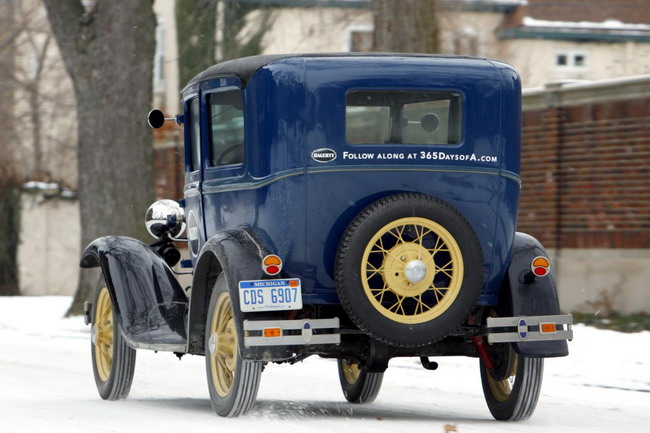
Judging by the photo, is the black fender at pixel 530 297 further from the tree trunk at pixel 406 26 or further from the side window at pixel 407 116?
the tree trunk at pixel 406 26

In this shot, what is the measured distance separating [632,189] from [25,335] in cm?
677

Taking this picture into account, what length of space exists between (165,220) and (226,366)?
87.1 inches

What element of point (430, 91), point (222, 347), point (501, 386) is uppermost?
point (430, 91)

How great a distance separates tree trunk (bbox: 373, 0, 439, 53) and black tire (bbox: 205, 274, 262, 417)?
22.8 ft

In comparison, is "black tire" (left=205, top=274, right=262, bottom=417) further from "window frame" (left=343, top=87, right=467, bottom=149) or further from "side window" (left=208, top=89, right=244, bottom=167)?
"window frame" (left=343, top=87, right=467, bottom=149)

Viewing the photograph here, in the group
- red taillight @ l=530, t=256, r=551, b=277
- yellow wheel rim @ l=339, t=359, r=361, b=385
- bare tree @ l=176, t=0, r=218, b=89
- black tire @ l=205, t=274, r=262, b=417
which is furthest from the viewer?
bare tree @ l=176, t=0, r=218, b=89

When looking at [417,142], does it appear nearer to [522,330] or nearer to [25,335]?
[522,330]

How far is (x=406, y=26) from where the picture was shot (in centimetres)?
1430

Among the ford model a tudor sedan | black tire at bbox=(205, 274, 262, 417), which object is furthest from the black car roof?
black tire at bbox=(205, 274, 262, 417)

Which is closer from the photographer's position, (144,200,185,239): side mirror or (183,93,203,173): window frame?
(183,93,203,173): window frame

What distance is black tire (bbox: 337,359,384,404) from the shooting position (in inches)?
360

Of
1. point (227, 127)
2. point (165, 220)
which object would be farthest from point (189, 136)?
point (165, 220)

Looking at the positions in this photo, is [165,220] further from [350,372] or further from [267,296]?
[267,296]

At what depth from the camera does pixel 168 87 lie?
3225cm
